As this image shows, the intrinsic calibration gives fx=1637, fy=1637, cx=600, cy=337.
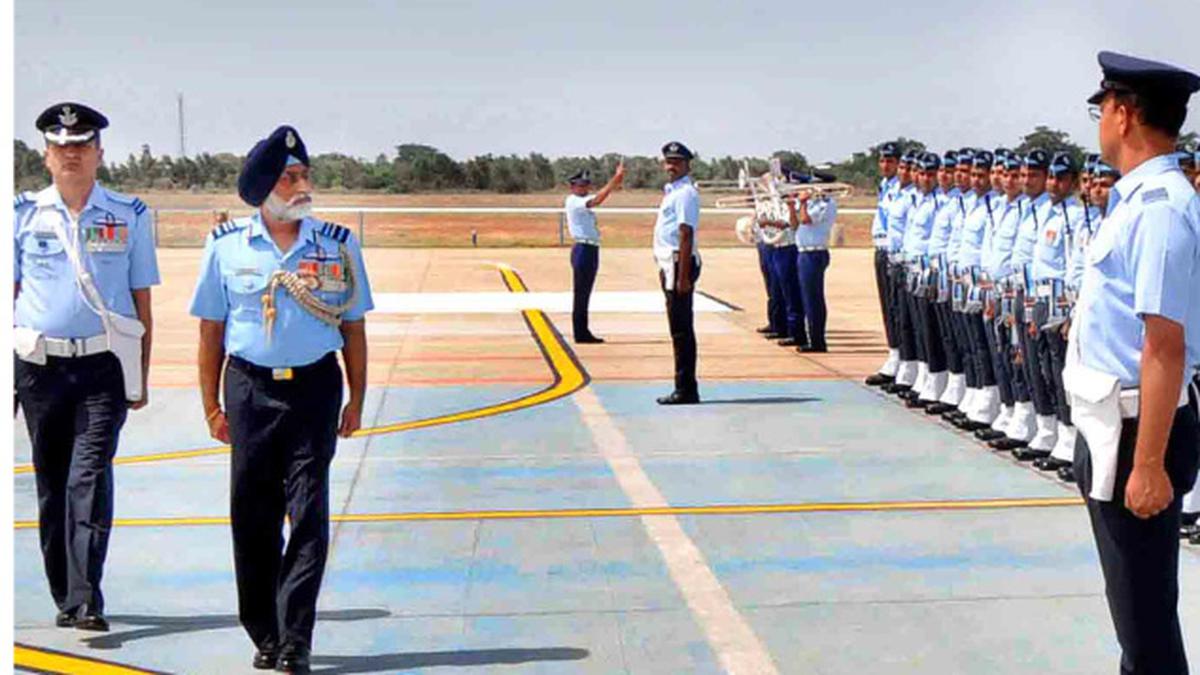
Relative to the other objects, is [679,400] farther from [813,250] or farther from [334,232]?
[334,232]

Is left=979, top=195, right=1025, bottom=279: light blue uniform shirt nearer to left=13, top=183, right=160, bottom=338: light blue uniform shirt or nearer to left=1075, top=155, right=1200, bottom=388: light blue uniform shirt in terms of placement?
left=13, top=183, right=160, bottom=338: light blue uniform shirt

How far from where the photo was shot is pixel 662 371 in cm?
1534

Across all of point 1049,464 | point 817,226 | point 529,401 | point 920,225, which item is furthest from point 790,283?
point 1049,464

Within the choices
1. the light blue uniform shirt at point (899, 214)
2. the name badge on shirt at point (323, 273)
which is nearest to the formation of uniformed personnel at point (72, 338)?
the name badge on shirt at point (323, 273)

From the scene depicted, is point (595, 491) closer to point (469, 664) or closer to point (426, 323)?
point (469, 664)

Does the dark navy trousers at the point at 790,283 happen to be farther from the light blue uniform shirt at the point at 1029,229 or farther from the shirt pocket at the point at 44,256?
the shirt pocket at the point at 44,256

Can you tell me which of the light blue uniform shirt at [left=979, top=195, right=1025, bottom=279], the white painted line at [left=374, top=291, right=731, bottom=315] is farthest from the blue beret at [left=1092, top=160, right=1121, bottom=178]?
the white painted line at [left=374, top=291, right=731, bottom=315]

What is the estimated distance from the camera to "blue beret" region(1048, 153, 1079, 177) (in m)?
9.53

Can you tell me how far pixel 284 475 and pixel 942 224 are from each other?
6841 millimetres

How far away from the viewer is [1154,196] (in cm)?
411

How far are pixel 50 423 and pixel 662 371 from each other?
914 centimetres

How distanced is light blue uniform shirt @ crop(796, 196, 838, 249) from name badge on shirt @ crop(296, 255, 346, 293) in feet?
35.7

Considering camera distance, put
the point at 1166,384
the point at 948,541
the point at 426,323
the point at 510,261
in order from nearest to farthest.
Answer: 1. the point at 1166,384
2. the point at 948,541
3. the point at 426,323
4. the point at 510,261

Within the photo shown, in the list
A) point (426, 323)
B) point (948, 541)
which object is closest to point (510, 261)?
point (426, 323)
